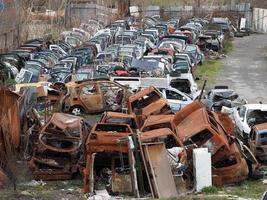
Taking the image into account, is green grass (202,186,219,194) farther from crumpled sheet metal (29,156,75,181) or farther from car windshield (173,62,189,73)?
car windshield (173,62,189,73)

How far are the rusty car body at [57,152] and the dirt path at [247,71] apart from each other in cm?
1416

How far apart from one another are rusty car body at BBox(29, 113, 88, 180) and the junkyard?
28 millimetres

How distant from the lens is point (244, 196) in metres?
14.0

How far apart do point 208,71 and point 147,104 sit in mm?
17484

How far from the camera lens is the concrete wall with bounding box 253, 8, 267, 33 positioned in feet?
203

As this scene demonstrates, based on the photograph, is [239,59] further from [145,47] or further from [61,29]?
[61,29]

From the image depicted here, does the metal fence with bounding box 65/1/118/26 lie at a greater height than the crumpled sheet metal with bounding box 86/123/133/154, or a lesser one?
lesser

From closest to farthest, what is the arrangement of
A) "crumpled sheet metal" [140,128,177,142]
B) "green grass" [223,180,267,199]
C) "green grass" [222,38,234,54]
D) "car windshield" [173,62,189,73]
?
"green grass" [223,180,267,199]
"crumpled sheet metal" [140,128,177,142]
"car windshield" [173,62,189,73]
"green grass" [222,38,234,54]

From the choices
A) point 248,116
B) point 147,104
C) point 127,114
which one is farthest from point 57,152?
point 248,116

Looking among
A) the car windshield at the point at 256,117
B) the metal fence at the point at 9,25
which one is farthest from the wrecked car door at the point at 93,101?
the metal fence at the point at 9,25

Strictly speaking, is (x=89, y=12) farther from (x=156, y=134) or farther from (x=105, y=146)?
(x=105, y=146)

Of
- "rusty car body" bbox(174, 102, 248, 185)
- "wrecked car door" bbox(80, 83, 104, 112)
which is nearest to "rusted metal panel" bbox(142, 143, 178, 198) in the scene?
"rusty car body" bbox(174, 102, 248, 185)

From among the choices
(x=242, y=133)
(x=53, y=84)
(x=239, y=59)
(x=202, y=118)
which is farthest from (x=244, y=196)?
(x=239, y=59)

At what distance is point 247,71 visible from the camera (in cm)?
3972
